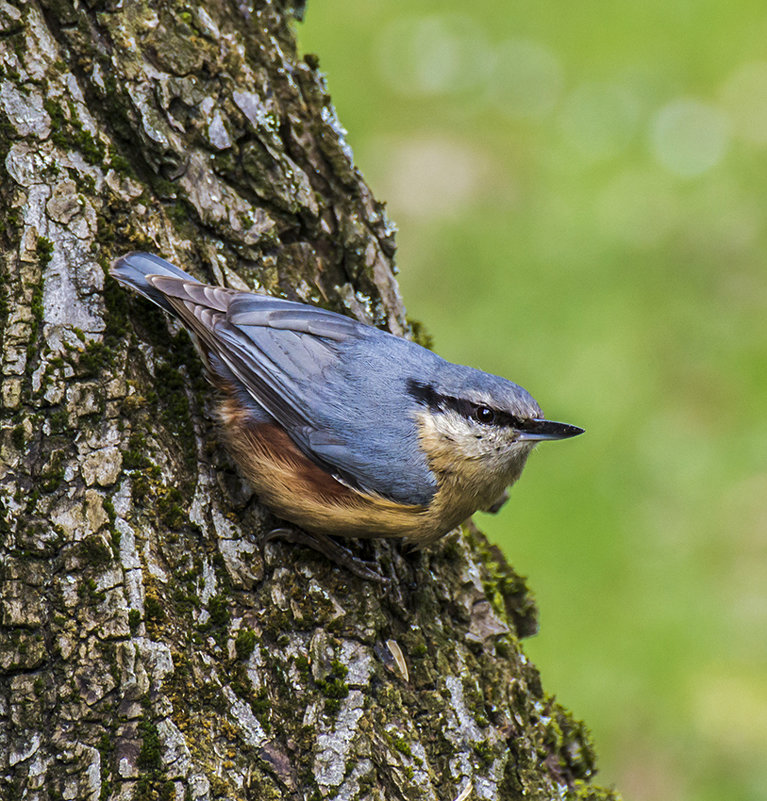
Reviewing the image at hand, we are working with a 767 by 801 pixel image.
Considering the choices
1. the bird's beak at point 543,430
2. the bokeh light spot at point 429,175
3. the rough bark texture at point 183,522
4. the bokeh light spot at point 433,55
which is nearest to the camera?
the rough bark texture at point 183,522

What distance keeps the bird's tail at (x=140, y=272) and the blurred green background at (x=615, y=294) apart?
2975 mm

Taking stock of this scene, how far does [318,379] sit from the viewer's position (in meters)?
2.91

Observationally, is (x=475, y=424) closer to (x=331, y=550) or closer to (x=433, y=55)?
(x=331, y=550)

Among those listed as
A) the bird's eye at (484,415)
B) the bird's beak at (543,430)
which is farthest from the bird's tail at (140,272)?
the bird's beak at (543,430)

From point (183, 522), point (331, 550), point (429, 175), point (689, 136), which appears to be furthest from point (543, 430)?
point (689, 136)

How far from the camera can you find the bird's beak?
114 inches

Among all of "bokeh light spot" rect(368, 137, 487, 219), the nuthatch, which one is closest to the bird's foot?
the nuthatch

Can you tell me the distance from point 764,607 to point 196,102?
12.6 ft

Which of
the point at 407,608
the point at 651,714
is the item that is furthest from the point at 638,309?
the point at 407,608

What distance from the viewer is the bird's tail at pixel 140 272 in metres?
2.65

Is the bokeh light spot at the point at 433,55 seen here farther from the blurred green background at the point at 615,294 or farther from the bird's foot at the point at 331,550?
the bird's foot at the point at 331,550

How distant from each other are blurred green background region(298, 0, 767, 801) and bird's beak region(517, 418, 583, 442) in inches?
86.1

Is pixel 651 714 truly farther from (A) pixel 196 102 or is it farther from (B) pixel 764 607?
(A) pixel 196 102

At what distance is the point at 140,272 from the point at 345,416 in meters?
0.71
